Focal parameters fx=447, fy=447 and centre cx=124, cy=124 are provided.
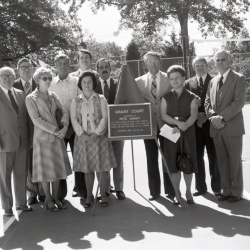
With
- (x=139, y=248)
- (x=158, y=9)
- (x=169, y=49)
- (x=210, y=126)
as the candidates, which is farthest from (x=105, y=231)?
(x=169, y=49)

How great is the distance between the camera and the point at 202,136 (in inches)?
283

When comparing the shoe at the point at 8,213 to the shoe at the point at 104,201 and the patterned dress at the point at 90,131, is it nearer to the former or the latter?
the patterned dress at the point at 90,131

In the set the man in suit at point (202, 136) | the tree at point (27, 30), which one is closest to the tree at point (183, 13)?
the tree at point (27, 30)

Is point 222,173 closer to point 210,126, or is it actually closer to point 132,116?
point 210,126

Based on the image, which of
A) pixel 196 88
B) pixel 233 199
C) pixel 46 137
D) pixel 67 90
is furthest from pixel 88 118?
pixel 233 199

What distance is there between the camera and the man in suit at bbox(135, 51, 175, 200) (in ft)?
22.6

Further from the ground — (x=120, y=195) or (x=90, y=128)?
(x=90, y=128)

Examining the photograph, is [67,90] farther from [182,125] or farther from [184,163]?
[184,163]

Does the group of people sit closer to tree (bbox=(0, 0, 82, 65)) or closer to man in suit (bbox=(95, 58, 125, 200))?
man in suit (bbox=(95, 58, 125, 200))

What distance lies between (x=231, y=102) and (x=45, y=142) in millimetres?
2747

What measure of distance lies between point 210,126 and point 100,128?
167cm

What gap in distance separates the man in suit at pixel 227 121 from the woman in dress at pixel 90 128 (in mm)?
1611

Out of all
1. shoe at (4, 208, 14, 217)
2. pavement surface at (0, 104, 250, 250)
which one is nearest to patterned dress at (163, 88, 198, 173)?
pavement surface at (0, 104, 250, 250)

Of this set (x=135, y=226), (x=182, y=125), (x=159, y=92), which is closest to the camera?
(x=135, y=226)
